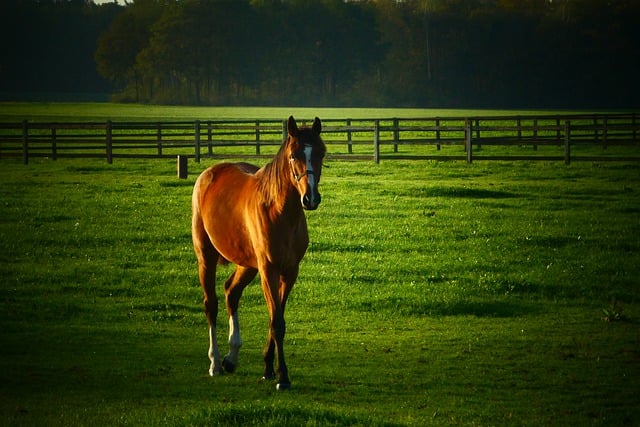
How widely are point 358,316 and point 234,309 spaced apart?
3315 millimetres

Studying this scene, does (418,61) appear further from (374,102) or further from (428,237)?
(428,237)

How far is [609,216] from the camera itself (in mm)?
21438

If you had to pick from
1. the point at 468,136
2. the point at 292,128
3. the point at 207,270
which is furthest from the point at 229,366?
the point at 468,136

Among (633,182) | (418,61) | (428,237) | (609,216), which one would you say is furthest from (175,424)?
(418,61)

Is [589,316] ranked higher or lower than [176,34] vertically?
lower

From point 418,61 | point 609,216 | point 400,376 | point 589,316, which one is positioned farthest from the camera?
point 418,61

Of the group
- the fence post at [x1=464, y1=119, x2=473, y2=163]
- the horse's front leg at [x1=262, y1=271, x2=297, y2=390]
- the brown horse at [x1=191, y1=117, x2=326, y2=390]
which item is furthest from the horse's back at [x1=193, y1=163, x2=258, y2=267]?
the fence post at [x1=464, y1=119, x2=473, y2=163]

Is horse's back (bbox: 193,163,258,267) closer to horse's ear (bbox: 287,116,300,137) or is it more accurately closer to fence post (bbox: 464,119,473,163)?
horse's ear (bbox: 287,116,300,137)

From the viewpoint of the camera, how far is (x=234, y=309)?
9859mm

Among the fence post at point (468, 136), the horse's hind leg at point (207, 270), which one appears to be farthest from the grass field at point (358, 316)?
the fence post at point (468, 136)

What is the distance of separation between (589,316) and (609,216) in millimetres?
9115

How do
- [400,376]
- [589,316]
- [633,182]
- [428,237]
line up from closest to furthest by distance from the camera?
[400,376], [589,316], [428,237], [633,182]

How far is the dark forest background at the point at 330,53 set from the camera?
126 meters

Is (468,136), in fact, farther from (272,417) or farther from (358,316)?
(272,417)
